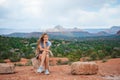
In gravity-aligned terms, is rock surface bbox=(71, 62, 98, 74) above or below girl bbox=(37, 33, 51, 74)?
below

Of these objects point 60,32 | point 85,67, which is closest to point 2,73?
point 85,67

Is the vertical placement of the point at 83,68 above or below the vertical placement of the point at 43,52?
below

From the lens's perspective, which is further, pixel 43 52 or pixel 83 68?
pixel 43 52

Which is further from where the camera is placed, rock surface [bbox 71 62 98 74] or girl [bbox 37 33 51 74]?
girl [bbox 37 33 51 74]

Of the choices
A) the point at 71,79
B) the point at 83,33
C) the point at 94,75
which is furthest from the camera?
the point at 83,33

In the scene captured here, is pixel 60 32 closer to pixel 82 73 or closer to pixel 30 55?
pixel 30 55

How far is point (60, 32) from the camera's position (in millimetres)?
128000

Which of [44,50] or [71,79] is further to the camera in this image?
[44,50]

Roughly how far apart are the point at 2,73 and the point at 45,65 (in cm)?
212

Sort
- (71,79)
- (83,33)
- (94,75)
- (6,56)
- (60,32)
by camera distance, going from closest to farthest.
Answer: (71,79)
(94,75)
(6,56)
(60,32)
(83,33)

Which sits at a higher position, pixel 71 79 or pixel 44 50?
pixel 44 50

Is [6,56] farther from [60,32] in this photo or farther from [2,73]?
[60,32]

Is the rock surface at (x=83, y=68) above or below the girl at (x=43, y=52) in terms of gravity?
below

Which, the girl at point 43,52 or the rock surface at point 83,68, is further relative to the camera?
the girl at point 43,52
